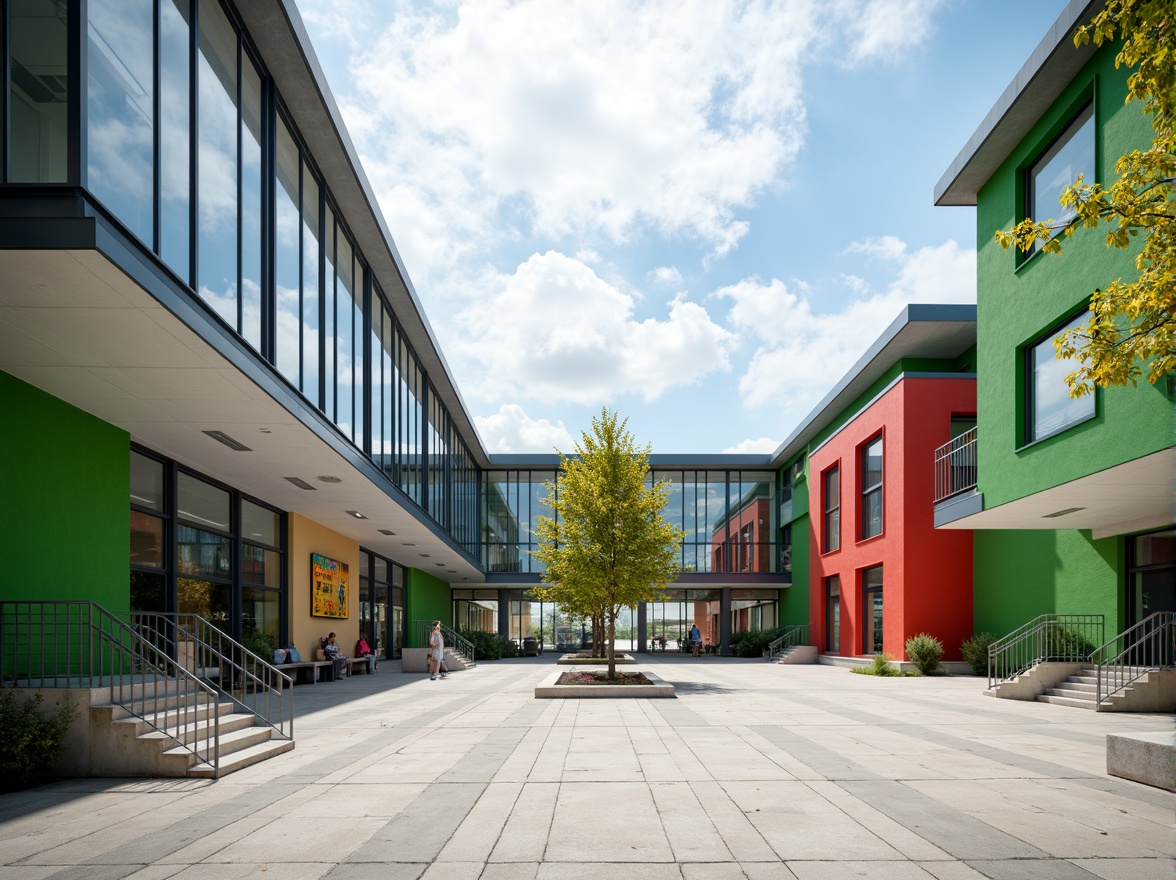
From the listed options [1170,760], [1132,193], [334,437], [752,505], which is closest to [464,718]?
[334,437]

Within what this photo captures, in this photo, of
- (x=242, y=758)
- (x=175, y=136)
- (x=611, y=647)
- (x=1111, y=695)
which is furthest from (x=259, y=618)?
(x=1111, y=695)

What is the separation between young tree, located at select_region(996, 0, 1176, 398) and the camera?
22.6 feet

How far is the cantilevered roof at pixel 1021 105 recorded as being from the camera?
15.5 meters

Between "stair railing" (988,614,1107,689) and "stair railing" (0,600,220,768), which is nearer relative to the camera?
"stair railing" (0,600,220,768)

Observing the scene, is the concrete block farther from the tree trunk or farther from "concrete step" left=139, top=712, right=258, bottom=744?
the tree trunk

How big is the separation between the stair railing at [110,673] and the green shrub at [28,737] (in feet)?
0.96

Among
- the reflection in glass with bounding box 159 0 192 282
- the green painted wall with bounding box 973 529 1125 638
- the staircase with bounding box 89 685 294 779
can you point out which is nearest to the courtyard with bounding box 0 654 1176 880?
the staircase with bounding box 89 685 294 779

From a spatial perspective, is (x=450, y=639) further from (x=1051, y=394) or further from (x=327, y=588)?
(x=1051, y=394)

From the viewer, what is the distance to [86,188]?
8.05 meters

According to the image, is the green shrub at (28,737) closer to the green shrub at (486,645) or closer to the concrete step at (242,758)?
the concrete step at (242,758)

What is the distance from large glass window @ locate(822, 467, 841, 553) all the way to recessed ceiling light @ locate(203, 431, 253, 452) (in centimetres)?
2479

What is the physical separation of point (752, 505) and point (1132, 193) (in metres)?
40.7

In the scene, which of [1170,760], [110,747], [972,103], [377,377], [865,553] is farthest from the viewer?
[865,553]

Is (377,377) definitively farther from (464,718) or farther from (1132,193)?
(1132,193)
